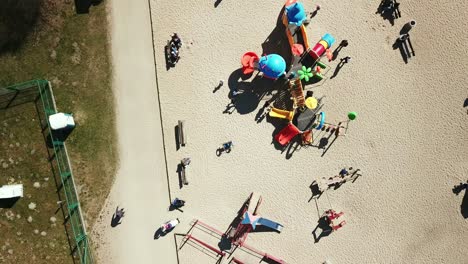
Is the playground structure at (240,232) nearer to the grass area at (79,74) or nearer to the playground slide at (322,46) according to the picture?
the grass area at (79,74)

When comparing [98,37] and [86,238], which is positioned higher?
[98,37]

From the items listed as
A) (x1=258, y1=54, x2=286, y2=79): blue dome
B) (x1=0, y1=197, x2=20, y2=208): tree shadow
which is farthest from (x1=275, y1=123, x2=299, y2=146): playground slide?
(x1=0, y1=197, x2=20, y2=208): tree shadow

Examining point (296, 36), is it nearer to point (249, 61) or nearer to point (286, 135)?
point (249, 61)

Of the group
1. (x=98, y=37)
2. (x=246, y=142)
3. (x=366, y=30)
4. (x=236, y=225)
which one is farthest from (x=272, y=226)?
(x=98, y=37)

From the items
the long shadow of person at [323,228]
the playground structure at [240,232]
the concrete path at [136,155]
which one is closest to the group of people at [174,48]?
the concrete path at [136,155]

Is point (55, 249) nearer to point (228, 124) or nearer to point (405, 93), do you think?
point (228, 124)

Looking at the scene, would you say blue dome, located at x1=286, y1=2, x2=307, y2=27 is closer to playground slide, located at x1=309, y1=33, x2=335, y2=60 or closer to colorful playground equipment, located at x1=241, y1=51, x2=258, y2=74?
playground slide, located at x1=309, y1=33, x2=335, y2=60
